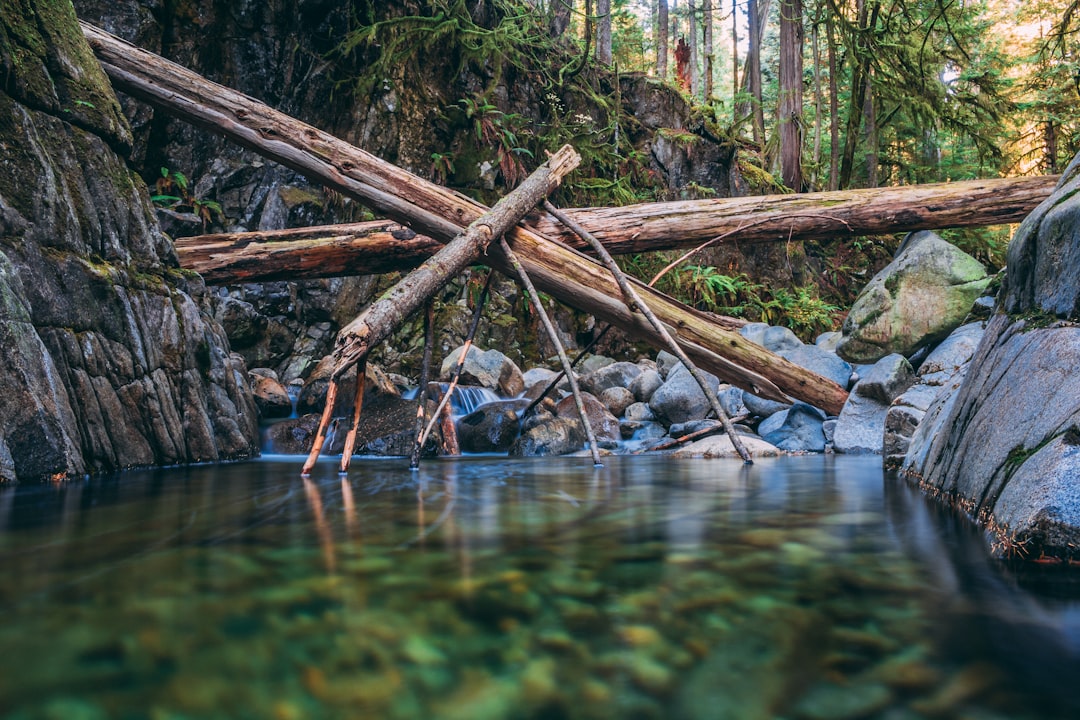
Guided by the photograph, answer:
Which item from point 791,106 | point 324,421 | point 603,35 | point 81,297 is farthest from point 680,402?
point 603,35

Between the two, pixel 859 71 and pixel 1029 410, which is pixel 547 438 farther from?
pixel 859 71

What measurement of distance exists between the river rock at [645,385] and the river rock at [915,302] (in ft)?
9.21

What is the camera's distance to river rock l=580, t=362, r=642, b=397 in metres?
10.9

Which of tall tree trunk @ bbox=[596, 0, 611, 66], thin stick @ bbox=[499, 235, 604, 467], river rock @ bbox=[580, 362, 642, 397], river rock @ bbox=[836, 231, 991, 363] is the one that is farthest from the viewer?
tall tree trunk @ bbox=[596, 0, 611, 66]

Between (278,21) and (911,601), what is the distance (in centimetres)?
1439

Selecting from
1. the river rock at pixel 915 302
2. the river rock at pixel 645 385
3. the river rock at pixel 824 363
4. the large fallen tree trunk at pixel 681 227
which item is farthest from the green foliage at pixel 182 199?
the river rock at pixel 915 302

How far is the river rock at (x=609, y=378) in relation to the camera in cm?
1095

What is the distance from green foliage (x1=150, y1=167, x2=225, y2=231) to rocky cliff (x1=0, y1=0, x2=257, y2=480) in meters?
5.51

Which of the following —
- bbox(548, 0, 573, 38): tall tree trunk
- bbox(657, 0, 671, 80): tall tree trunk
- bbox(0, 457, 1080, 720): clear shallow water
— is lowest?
bbox(0, 457, 1080, 720): clear shallow water

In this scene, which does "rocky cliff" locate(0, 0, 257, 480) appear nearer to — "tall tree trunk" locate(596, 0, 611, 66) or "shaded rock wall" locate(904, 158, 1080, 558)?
"shaded rock wall" locate(904, 158, 1080, 558)

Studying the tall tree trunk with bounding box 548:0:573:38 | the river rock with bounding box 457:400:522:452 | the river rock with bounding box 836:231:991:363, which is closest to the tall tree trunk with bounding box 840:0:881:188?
the river rock with bounding box 836:231:991:363

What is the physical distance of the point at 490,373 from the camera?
1045cm

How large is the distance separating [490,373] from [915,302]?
6225 millimetres

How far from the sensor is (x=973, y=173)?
16.8 metres
